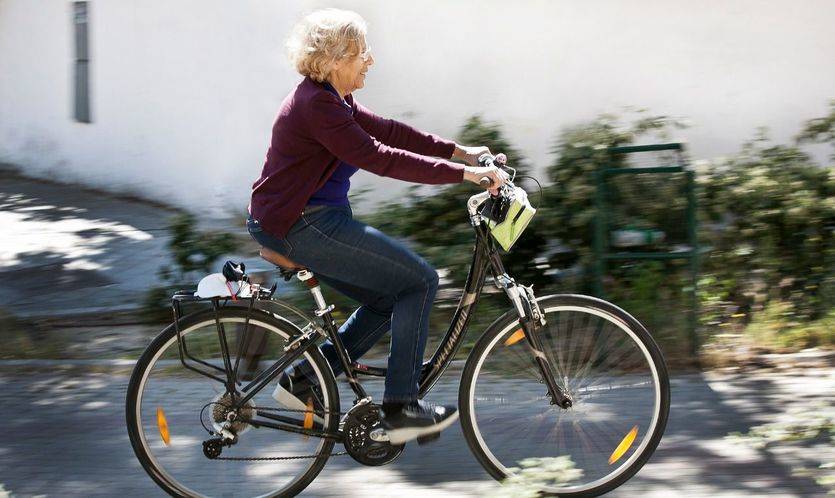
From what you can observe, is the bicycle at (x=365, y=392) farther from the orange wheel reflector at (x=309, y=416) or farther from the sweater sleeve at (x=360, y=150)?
the sweater sleeve at (x=360, y=150)

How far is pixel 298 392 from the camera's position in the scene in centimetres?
405

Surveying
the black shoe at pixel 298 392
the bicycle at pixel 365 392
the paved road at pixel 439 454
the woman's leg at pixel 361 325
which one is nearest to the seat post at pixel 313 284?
the bicycle at pixel 365 392

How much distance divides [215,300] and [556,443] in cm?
143

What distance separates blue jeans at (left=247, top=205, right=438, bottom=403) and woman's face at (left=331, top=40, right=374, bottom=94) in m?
0.44

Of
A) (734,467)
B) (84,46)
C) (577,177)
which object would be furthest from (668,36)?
(84,46)

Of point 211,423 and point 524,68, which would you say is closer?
point 211,423

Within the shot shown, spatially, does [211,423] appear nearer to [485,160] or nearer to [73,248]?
[485,160]

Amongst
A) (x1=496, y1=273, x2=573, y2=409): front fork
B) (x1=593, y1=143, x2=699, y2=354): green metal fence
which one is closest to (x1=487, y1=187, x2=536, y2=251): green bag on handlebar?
(x1=496, y1=273, x2=573, y2=409): front fork

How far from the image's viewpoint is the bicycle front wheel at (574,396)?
3941 mm

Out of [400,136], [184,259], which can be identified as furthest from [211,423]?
[184,259]

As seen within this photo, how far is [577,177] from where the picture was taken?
6.51 metres

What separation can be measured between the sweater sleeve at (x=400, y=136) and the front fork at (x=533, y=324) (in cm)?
59

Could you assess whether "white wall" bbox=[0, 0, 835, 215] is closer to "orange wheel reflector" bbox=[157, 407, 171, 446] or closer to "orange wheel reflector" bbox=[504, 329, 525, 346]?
"orange wheel reflector" bbox=[504, 329, 525, 346]

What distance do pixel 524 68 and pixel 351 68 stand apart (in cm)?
509
